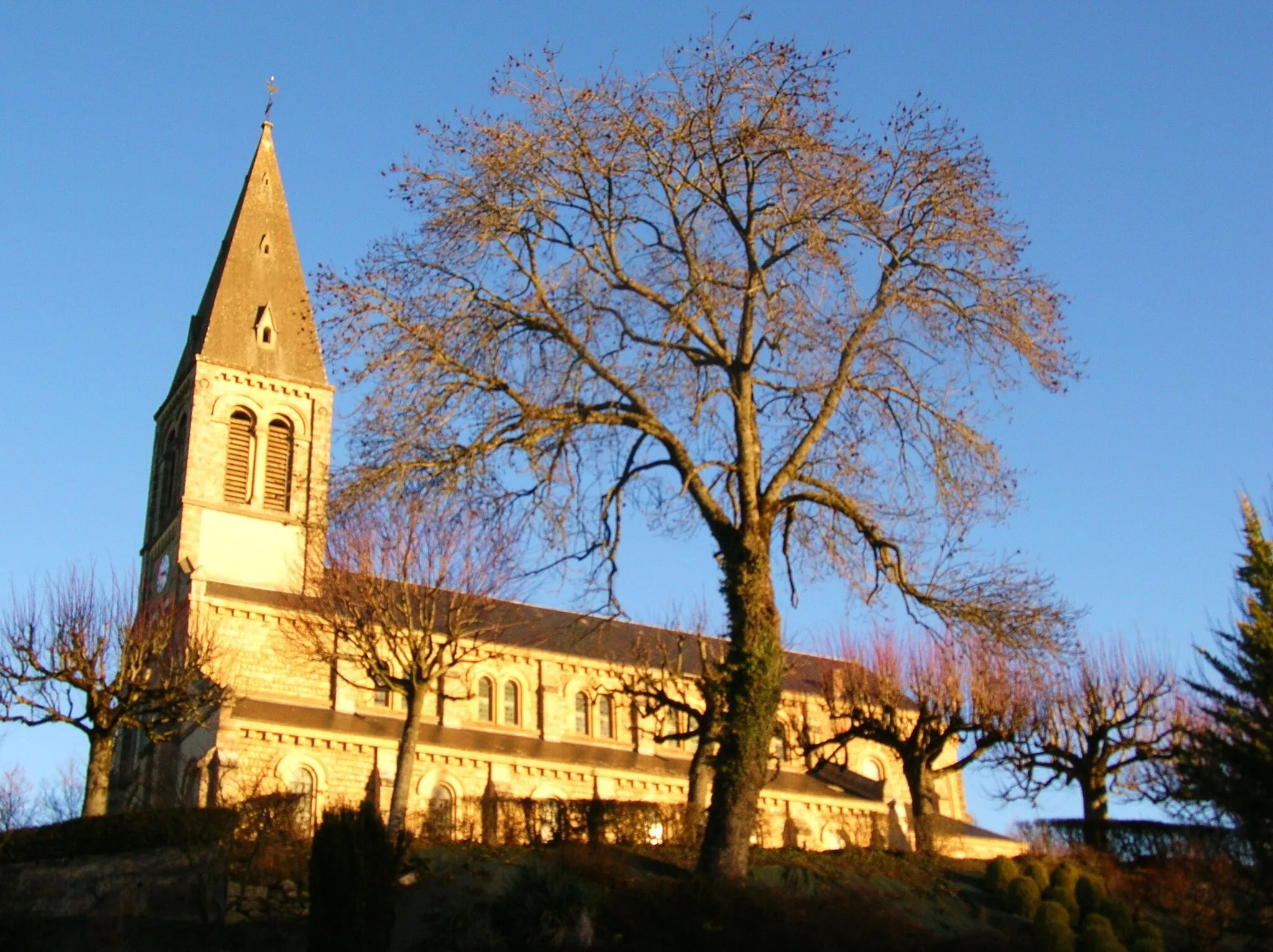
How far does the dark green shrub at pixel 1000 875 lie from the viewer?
21578 millimetres

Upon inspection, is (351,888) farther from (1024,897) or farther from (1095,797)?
(1095,797)

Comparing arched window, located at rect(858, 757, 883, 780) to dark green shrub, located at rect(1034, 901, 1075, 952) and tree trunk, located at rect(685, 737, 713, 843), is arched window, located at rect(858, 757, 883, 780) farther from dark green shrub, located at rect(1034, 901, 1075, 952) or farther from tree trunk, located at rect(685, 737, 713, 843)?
dark green shrub, located at rect(1034, 901, 1075, 952)

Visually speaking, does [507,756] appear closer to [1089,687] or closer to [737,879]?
[1089,687]

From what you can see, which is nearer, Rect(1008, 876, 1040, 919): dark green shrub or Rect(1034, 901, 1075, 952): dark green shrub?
Rect(1034, 901, 1075, 952): dark green shrub

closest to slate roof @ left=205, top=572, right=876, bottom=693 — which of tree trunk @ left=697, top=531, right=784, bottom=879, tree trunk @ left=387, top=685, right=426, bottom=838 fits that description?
tree trunk @ left=387, top=685, right=426, bottom=838

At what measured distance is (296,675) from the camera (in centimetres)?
4259

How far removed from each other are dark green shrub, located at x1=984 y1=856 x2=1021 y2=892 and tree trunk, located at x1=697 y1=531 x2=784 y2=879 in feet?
17.0

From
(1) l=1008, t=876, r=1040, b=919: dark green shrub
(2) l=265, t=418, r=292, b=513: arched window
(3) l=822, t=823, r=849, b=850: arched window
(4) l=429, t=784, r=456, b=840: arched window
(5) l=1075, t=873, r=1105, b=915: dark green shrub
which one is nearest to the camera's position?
(1) l=1008, t=876, r=1040, b=919: dark green shrub

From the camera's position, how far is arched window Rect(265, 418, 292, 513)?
155 ft

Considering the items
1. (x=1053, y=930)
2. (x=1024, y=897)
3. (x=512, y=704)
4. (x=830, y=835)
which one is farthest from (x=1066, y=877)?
(x=512, y=704)

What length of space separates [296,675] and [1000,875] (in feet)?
85.0

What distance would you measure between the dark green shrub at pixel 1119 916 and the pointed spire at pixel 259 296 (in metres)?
34.0

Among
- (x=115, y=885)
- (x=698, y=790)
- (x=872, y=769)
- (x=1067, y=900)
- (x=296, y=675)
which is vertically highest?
(x=296, y=675)

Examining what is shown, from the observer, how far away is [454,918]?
17984mm
